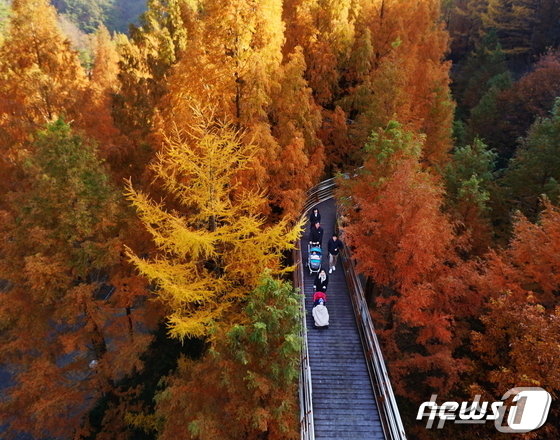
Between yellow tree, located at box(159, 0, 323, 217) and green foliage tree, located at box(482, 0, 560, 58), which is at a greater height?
green foliage tree, located at box(482, 0, 560, 58)

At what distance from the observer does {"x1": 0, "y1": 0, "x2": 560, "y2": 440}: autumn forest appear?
402 inches

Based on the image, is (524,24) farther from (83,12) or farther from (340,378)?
(83,12)

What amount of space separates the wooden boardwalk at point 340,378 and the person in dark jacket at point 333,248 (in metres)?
1.00

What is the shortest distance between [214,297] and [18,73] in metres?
12.5

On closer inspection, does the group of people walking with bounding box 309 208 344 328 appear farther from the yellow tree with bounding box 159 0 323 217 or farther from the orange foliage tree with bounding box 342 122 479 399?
the yellow tree with bounding box 159 0 323 217

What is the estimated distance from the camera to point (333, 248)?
15570 millimetres

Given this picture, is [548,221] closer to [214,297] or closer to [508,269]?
[508,269]

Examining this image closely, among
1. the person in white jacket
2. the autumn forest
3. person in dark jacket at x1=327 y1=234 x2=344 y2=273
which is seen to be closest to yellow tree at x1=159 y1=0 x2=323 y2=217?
the autumn forest

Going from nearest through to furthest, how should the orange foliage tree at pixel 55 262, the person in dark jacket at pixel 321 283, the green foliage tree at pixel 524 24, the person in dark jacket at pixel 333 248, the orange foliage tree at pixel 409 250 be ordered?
the orange foliage tree at pixel 55 262
the orange foliage tree at pixel 409 250
the person in dark jacket at pixel 321 283
the person in dark jacket at pixel 333 248
the green foliage tree at pixel 524 24

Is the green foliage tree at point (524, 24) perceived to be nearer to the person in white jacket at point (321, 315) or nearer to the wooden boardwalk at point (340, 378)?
the wooden boardwalk at point (340, 378)

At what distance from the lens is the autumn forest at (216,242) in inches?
402

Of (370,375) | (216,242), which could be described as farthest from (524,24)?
(216,242)

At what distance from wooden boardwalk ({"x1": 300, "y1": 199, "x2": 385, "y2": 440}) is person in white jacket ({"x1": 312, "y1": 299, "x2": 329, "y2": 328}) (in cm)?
32

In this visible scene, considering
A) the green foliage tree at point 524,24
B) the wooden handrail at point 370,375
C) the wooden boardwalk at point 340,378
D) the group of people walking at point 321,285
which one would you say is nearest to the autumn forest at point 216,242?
the wooden handrail at point 370,375
